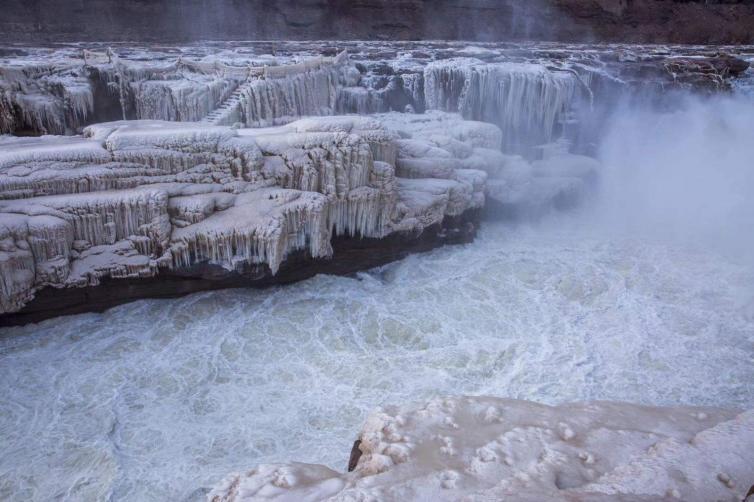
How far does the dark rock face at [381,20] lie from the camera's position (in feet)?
60.5

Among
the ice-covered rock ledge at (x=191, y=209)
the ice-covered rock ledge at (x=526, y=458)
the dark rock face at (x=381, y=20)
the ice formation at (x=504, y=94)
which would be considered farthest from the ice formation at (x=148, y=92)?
the dark rock face at (x=381, y=20)

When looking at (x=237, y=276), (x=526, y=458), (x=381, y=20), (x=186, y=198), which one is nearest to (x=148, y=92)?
(x=186, y=198)

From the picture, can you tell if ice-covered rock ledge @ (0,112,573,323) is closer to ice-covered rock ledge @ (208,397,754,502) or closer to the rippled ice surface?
the rippled ice surface

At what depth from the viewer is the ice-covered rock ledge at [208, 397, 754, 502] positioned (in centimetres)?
299

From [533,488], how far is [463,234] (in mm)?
6953

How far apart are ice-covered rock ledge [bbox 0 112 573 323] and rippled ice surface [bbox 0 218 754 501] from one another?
449 millimetres

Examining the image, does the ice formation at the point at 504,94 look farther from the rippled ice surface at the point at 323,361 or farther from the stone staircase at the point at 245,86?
the rippled ice surface at the point at 323,361

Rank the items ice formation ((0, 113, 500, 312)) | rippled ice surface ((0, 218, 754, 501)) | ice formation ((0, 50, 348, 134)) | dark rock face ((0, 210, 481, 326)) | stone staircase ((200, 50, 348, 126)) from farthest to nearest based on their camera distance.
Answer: stone staircase ((200, 50, 348, 126))
ice formation ((0, 50, 348, 134))
dark rock face ((0, 210, 481, 326))
ice formation ((0, 113, 500, 312))
rippled ice surface ((0, 218, 754, 501))

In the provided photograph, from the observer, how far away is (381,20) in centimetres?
2223

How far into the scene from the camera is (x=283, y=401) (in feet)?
19.3

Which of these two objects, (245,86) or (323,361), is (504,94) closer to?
(245,86)

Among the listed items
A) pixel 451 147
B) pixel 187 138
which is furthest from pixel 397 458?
pixel 451 147

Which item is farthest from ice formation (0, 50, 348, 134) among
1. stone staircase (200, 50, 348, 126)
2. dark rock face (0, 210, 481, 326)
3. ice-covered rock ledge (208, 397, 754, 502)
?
ice-covered rock ledge (208, 397, 754, 502)

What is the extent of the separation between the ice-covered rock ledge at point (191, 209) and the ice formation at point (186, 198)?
0.05ft
